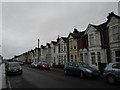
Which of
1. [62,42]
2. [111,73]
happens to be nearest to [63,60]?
[62,42]

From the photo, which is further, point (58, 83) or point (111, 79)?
point (58, 83)

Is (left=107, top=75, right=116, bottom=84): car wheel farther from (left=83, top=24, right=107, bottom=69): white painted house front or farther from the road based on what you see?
(left=83, top=24, right=107, bottom=69): white painted house front

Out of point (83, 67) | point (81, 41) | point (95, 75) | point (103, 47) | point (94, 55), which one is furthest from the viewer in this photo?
point (81, 41)

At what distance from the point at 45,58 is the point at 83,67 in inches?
1291

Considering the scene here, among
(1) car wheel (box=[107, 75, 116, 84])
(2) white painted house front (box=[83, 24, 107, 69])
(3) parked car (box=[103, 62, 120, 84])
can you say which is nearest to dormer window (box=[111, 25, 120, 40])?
(2) white painted house front (box=[83, 24, 107, 69])

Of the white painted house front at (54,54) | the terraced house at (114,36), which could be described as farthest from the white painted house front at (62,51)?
the terraced house at (114,36)

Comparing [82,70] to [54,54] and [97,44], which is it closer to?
[97,44]

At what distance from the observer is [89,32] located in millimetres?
25094

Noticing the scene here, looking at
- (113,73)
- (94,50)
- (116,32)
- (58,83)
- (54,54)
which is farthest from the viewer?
(54,54)

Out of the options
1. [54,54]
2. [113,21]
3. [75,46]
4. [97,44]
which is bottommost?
[54,54]

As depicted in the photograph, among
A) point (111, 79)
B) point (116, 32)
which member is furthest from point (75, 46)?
point (111, 79)

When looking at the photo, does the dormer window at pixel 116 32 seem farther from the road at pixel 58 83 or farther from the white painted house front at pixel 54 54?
the white painted house front at pixel 54 54

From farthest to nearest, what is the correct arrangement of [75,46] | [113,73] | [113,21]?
[75,46]
[113,21]
[113,73]

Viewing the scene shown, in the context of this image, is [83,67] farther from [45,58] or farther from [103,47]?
[45,58]
